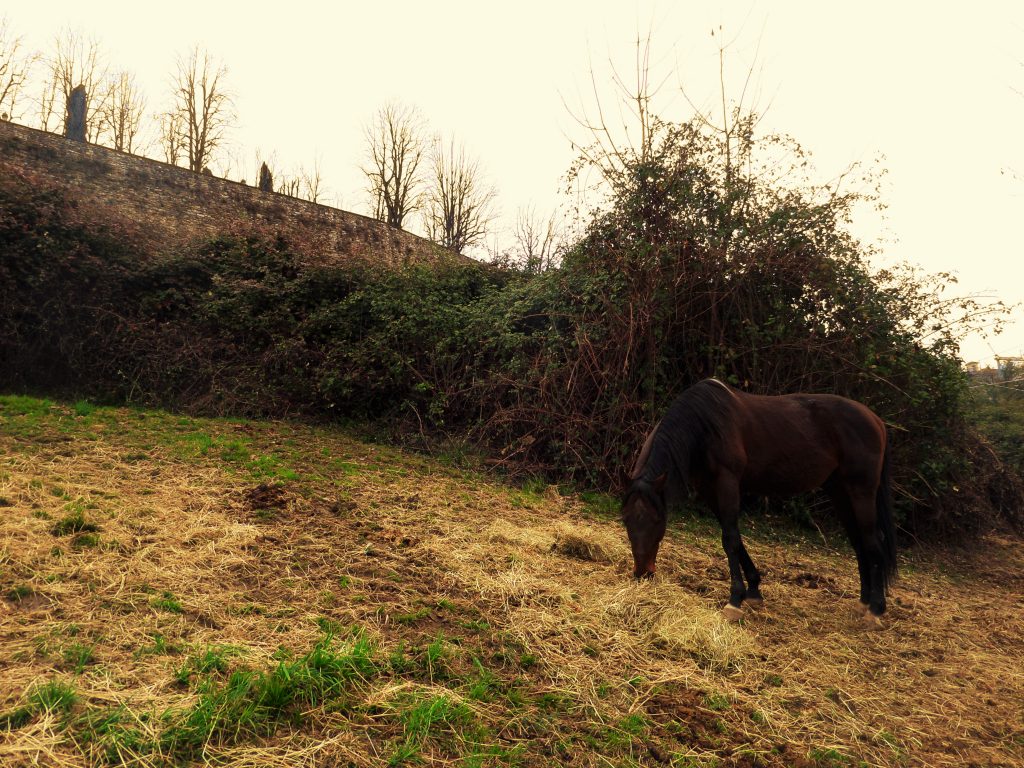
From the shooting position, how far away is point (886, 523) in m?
4.18

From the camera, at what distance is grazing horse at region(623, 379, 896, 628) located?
3.78 meters

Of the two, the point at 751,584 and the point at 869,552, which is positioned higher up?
the point at 869,552

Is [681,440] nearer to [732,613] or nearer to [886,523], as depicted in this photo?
[732,613]

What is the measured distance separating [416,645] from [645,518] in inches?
67.0

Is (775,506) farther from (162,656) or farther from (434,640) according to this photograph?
(162,656)

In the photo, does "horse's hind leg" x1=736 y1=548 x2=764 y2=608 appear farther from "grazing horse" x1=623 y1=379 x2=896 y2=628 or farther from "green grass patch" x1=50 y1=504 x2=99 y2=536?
"green grass patch" x1=50 y1=504 x2=99 y2=536

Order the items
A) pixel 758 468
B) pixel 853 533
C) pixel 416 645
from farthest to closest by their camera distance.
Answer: pixel 853 533 → pixel 758 468 → pixel 416 645

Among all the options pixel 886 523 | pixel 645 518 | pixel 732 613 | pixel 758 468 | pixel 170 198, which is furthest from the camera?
pixel 170 198

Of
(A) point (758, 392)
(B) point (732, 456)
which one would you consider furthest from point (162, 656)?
(A) point (758, 392)

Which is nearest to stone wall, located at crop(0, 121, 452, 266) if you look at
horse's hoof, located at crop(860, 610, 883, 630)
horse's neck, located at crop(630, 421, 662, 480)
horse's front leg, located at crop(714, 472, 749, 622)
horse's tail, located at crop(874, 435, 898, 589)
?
horse's neck, located at crop(630, 421, 662, 480)

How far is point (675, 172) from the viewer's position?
8055 mm

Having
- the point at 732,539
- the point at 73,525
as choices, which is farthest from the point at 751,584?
the point at 73,525

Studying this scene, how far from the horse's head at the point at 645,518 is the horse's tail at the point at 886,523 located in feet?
5.81

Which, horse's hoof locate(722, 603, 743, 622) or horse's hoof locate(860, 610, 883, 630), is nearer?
horse's hoof locate(722, 603, 743, 622)
